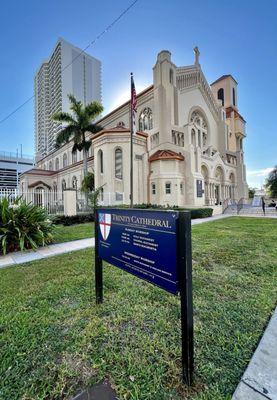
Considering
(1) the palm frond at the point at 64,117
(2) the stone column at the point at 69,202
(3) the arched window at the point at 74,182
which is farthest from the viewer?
(3) the arched window at the point at 74,182

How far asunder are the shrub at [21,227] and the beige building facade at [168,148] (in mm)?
12503

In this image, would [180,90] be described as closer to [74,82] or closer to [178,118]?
[178,118]

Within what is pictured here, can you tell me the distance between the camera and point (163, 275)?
2105 mm

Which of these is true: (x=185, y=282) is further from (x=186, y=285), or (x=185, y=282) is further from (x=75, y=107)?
(x=75, y=107)

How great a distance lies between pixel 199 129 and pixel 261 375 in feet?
98.4

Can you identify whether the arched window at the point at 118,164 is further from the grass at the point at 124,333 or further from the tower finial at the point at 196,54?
the grass at the point at 124,333

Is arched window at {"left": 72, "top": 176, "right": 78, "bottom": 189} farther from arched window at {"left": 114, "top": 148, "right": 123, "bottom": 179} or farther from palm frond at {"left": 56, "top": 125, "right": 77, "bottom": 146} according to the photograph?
arched window at {"left": 114, "top": 148, "right": 123, "bottom": 179}

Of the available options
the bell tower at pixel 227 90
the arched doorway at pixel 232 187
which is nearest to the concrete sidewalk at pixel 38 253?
the arched doorway at pixel 232 187

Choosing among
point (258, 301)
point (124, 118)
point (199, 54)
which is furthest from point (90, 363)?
point (199, 54)

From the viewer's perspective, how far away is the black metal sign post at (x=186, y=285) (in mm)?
1908

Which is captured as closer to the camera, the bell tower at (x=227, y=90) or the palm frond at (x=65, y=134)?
the palm frond at (x=65, y=134)

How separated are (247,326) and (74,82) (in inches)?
3221

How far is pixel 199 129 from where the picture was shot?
28734 millimetres

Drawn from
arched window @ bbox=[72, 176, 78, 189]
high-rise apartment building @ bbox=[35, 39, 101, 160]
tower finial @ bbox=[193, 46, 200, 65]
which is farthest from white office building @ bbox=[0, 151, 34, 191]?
tower finial @ bbox=[193, 46, 200, 65]
